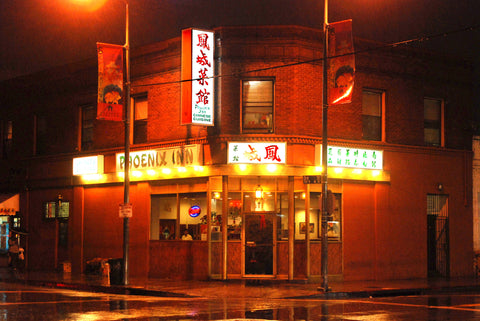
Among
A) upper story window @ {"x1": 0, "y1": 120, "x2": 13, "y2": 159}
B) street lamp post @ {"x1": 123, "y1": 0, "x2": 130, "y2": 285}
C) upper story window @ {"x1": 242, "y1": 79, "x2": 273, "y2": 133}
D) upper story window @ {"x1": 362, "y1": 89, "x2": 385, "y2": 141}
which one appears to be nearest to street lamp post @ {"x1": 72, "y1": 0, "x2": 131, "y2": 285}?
street lamp post @ {"x1": 123, "y1": 0, "x2": 130, "y2": 285}

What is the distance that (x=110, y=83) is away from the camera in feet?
79.0

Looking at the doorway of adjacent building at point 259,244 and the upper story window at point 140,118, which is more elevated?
the upper story window at point 140,118

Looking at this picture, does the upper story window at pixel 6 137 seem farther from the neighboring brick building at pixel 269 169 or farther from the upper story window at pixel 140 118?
the upper story window at pixel 140 118

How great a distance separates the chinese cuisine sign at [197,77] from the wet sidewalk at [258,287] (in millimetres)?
5836

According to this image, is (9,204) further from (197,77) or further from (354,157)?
(354,157)

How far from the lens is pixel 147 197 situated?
27.4 metres

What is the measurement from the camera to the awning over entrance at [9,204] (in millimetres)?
33469

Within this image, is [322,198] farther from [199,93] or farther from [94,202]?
[94,202]

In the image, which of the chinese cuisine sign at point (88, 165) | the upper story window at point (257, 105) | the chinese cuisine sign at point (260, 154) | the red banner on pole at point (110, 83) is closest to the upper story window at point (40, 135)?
the chinese cuisine sign at point (88, 165)

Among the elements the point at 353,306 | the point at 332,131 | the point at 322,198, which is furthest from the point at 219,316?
the point at 332,131

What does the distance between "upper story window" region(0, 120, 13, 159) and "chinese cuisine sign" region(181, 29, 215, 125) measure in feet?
49.3

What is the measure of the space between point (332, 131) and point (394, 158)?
3.32m

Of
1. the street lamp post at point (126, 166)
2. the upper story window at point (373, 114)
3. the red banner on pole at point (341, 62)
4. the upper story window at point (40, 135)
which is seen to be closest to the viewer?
the red banner on pole at point (341, 62)

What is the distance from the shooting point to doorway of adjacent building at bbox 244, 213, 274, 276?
24344 mm
